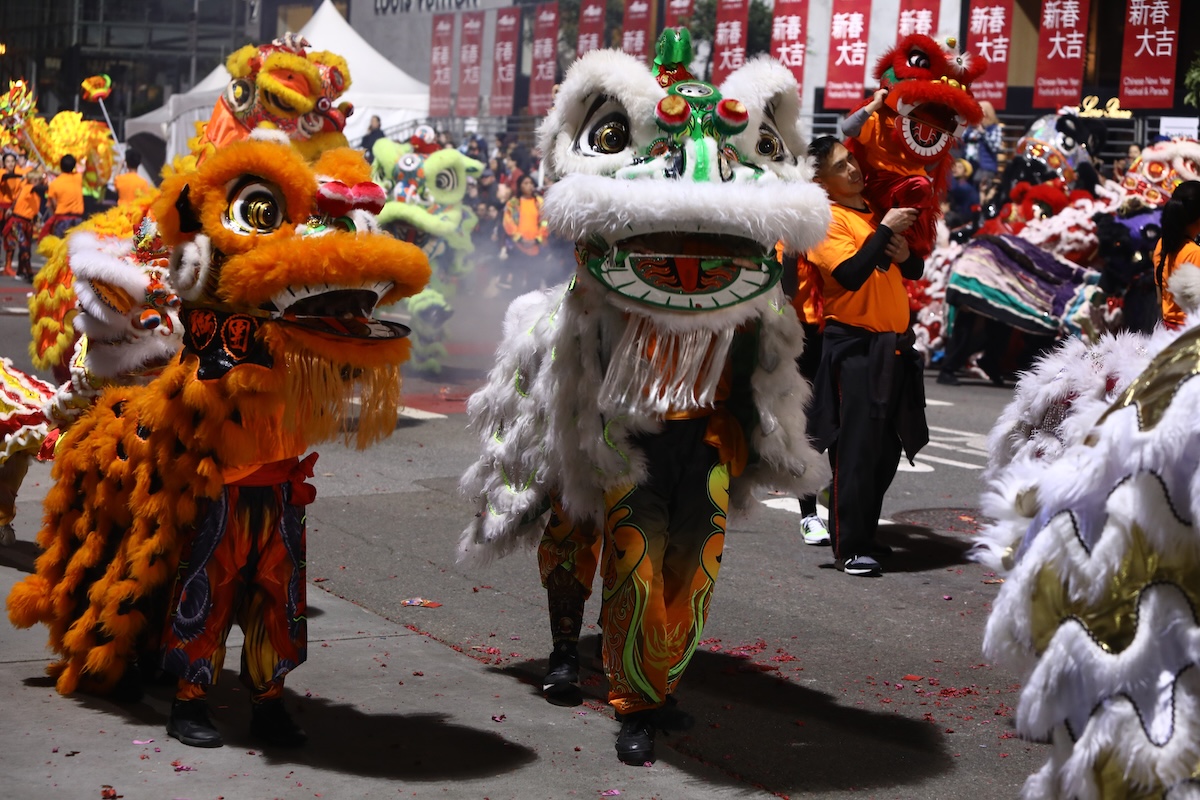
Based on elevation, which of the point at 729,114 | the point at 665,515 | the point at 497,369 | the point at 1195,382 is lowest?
the point at 665,515

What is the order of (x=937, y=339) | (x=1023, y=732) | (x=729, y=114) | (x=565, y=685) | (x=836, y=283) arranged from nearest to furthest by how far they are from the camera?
(x=1023, y=732) → (x=729, y=114) → (x=565, y=685) → (x=836, y=283) → (x=937, y=339)

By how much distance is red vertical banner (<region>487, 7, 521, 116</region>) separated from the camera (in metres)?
28.7

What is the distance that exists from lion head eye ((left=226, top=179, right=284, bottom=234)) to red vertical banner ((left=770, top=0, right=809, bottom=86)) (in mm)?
20223

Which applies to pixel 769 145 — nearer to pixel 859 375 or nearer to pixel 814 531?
pixel 859 375

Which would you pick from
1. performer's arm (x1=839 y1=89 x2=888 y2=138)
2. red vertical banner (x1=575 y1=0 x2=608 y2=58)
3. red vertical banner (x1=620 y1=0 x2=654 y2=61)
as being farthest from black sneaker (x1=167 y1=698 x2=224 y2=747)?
red vertical banner (x1=575 y1=0 x2=608 y2=58)

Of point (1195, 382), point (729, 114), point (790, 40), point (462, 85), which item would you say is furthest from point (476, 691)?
point (462, 85)

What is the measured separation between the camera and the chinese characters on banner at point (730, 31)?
24.8 metres

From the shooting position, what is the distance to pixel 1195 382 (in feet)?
7.13

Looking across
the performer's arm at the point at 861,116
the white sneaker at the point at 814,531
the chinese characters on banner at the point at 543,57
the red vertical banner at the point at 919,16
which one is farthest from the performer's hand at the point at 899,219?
the chinese characters on banner at the point at 543,57

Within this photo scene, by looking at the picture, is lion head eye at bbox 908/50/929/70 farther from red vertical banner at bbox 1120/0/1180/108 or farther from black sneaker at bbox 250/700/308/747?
red vertical banner at bbox 1120/0/1180/108

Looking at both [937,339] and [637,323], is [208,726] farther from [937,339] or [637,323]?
[937,339]

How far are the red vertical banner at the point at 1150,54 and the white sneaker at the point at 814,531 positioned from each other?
1304 cm

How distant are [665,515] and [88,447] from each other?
1.79m

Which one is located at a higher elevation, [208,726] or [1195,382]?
[1195,382]
